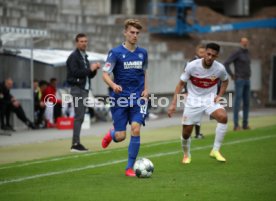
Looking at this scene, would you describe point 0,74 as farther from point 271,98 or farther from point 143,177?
point 271,98

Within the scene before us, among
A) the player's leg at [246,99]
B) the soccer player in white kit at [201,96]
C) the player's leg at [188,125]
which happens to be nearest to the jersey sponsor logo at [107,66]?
the soccer player in white kit at [201,96]

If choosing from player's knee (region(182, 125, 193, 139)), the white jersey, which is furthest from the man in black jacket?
player's knee (region(182, 125, 193, 139))

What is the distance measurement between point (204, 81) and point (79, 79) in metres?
3.49

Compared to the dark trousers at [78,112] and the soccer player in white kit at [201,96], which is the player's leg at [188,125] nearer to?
the soccer player in white kit at [201,96]

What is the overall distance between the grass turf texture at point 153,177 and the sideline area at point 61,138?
1.06m

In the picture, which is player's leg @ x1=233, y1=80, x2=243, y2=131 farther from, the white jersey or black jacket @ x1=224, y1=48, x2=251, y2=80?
the white jersey

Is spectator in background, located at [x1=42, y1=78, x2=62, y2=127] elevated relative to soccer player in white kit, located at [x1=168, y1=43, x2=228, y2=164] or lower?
lower

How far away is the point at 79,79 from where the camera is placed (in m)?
15.8

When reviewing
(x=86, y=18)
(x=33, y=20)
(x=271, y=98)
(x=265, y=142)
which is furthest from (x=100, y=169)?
(x=271, y=98)

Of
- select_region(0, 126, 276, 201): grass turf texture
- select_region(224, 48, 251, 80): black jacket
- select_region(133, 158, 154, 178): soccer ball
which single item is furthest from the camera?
select_region(224, 48, 251, 80): black jacket

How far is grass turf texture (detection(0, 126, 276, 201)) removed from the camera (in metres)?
9.39

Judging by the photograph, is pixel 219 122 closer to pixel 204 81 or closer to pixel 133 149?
pixel 204 81

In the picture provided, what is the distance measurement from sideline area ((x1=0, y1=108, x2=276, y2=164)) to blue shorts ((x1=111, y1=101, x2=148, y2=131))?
3099 millimetres

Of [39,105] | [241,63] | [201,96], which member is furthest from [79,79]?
[39,105]
